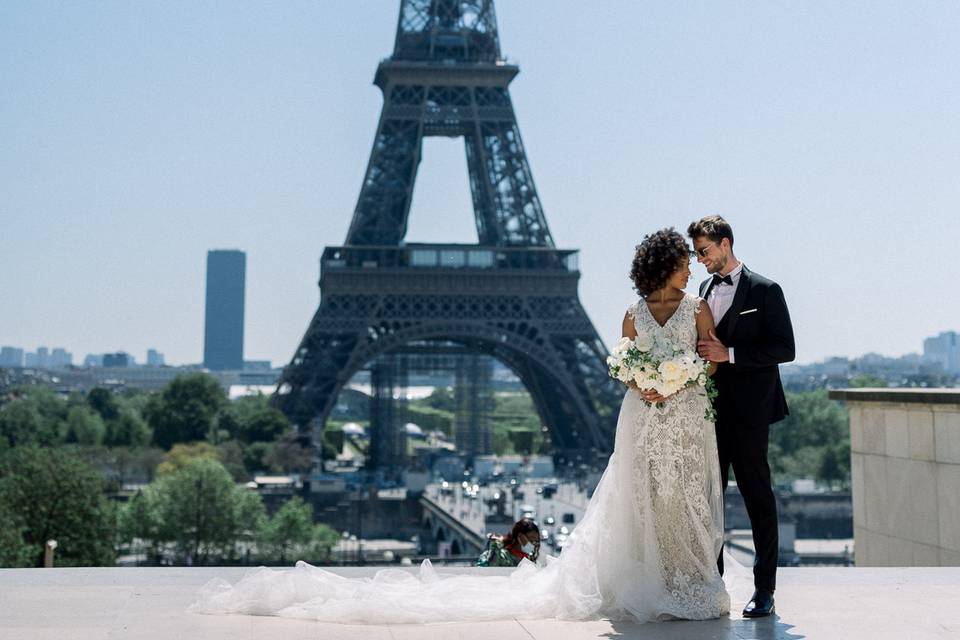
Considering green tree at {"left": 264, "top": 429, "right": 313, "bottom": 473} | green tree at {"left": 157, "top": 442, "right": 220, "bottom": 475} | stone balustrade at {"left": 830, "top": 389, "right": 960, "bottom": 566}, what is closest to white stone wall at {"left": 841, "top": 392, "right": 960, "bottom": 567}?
stone balustrade at {"left": 830, "top": 389, "right": 960, "bottom": 566}

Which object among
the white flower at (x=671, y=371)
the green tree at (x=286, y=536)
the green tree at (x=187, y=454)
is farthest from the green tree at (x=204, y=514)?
the white flower at (x=671, y=371)

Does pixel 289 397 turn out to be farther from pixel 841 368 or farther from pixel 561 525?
pixel 841 368

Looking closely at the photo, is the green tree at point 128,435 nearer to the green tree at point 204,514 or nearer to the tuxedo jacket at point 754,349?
the green tree at point 204,514

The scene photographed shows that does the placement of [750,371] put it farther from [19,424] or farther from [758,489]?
[19,424]

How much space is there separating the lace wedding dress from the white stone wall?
13.0 ft

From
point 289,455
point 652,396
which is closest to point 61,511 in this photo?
point 289,455

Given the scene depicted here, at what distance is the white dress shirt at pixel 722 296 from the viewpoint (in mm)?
6406

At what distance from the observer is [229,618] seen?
6.05 meters

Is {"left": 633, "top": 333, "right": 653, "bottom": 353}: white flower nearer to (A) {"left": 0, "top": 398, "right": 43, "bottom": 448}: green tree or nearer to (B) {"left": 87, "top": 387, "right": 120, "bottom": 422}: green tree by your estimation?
(A) {"left": 0, "top": 398, "right": 43, "bottom": 448}: green tree

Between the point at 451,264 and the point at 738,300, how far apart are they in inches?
1799

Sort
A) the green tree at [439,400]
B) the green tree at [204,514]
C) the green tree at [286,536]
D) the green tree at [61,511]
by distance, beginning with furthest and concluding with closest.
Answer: the green tree at [439,400] < the green tree at [286,536] < the green tree at [204,514] < the green tree at [61,511]

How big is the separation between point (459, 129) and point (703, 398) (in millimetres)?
48378

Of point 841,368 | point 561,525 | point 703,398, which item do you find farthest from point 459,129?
point 841,368

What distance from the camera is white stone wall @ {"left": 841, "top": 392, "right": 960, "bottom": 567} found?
31.3 feet
